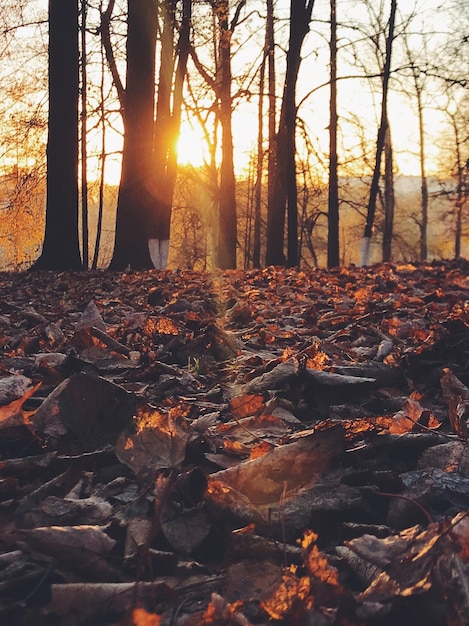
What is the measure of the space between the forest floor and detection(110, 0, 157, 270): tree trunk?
7.38 meters

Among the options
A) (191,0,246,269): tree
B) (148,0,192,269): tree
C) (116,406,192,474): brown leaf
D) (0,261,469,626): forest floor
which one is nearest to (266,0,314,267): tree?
(148,0,192,269): tree

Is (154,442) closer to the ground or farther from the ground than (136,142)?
closer to the ground

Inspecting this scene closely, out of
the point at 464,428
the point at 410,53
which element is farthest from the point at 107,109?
the point at 464,428

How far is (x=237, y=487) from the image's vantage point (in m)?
1.32

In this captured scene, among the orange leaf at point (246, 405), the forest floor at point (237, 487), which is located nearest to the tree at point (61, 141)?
the forest floor at point (237, 487)

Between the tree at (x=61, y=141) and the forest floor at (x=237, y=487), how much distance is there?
6948 mm

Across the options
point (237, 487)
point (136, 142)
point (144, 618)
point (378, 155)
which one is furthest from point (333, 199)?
point (144, 618)

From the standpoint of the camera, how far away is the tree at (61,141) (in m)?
9.23

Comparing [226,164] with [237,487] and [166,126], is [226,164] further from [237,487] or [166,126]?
[237,487]

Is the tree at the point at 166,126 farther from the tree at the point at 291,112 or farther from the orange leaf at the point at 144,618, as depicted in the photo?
the orange leaf at the point at 144,618

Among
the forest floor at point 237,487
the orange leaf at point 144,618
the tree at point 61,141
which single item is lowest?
the orange leaf at point 144,618

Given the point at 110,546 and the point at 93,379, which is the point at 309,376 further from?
the point at 110,546

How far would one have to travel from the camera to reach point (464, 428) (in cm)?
164

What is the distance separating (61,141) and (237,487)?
903 centimetres
